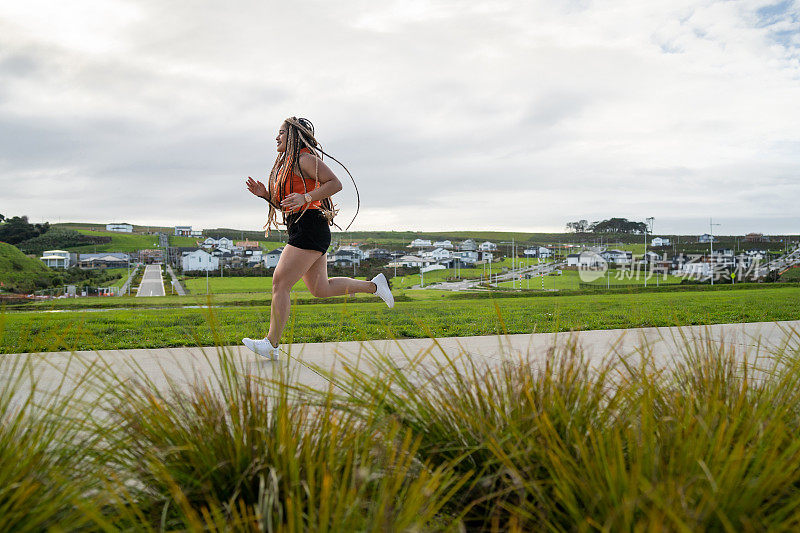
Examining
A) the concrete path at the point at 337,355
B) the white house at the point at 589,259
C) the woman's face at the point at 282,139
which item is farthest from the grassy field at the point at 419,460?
the white house at the point at 589,259

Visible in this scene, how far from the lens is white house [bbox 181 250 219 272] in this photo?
70375mm

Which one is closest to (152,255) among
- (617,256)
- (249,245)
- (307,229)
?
(249,245)

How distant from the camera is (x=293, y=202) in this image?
→ 3.96 meters

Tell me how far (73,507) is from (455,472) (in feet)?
3.49

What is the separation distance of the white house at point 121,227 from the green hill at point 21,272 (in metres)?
12.5

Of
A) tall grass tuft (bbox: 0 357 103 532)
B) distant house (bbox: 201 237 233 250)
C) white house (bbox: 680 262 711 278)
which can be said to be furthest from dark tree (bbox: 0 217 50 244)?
white house (bbox: 680 262 711 278)

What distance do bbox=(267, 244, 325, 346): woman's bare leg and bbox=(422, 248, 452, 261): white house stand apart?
81920 millimetres

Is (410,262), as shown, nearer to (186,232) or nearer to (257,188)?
(186,232)

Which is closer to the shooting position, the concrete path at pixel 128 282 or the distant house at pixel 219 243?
the concrete path at pixel 128 282

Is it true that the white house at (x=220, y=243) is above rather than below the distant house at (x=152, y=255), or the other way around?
above

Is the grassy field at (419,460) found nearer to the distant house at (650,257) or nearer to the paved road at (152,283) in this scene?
the paved road at (152,283)

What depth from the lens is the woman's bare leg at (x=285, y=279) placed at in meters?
4.12

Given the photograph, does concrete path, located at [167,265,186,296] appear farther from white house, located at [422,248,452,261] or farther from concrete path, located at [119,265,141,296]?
white house, located at [422,248,452,261]

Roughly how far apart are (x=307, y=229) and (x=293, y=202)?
293 mm
